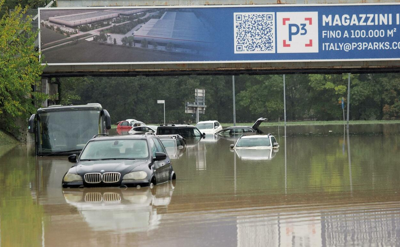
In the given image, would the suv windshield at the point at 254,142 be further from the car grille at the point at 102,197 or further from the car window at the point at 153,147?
the car grille at the point at 102,197

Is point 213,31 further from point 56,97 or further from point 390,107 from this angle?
point 390,107

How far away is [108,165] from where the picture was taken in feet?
60.4

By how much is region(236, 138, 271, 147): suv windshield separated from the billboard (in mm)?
8567

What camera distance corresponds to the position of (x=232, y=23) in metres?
48.5

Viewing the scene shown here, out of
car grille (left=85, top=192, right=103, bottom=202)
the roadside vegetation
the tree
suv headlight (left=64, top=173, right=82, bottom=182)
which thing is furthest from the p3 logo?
the roadside vegetation

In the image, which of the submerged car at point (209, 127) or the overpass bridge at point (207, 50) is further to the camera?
the submerged car at point (209, 127)

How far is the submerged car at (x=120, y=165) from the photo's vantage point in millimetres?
18062

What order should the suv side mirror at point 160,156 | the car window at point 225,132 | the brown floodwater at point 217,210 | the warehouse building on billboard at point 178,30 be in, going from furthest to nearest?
the car window at point 225,132, the warehouse building on billboard at point 178,30, the suv side mirror at point 160,156, the brown floodwater at point 217,210

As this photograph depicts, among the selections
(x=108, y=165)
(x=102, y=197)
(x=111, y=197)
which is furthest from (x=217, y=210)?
(x=108, y=165)

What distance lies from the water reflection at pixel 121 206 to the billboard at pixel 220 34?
2918 centimetres

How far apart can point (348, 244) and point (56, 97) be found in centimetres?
4421

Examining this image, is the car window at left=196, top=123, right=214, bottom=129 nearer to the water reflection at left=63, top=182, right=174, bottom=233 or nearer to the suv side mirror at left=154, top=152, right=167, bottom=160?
the water reflection at left=63, top=182, right=174, bottom=233

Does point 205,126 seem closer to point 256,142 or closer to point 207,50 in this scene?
A: point 207,50

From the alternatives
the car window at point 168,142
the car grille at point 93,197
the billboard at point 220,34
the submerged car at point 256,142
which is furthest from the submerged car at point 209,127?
the car grille at point 93,197
